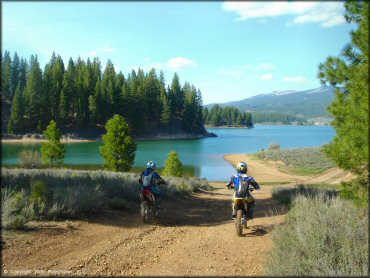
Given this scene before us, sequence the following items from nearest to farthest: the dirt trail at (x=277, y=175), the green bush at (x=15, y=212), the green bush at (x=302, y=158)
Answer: the green bush at (x=15, y=212) → the dirt trail at (x=277, y=175) → the green bush at (x=302, y=158)

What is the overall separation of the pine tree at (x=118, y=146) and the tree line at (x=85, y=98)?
188 ft

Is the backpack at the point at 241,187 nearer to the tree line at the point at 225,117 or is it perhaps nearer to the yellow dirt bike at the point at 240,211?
the yellow dirt bike at the point at 240,211

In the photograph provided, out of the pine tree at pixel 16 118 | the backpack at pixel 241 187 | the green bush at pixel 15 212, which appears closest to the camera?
the green bush at pixel 15 212

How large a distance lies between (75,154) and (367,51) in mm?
55145

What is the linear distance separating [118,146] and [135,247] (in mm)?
20119

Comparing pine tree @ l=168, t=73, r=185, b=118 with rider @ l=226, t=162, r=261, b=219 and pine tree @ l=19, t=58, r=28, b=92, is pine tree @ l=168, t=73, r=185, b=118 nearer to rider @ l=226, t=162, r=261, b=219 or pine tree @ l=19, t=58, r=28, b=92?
pine tree @ l=19, t=58, r=28, b=92

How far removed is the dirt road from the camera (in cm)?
614

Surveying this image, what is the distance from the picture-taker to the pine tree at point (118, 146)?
2709 centimetres

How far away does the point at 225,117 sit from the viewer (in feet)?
596

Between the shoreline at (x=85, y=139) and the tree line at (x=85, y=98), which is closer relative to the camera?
the shoreline at (x=85, y=139)

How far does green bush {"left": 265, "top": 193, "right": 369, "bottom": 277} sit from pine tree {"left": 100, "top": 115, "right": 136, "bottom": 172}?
839 inches

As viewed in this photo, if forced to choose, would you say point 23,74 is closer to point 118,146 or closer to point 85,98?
point 85,98

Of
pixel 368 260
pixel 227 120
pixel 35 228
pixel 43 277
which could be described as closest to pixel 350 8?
pixel 368 260

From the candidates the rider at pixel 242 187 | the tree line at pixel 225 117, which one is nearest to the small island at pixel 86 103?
the tree line at pixel 225 117
